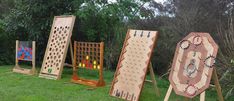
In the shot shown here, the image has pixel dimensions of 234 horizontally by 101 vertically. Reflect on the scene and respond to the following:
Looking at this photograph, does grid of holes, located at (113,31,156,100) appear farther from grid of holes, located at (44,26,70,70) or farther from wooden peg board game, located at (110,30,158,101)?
grid of holes, located at (44,26,70,70)

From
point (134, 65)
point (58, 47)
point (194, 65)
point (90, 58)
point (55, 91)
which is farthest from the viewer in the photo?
point (58, 47)

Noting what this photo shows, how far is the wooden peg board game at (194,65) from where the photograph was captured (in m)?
4.25

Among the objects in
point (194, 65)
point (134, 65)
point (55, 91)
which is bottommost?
point (55, 91)

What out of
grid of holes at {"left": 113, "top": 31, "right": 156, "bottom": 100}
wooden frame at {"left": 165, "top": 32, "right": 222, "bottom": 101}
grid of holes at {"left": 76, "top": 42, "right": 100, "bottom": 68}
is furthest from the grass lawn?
wooden frame at {"left": 165, "top": 32, "right": 222, "bottom": 101}

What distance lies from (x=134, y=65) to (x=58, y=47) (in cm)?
282

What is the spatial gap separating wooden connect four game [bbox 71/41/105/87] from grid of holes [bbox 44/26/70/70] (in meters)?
0.56

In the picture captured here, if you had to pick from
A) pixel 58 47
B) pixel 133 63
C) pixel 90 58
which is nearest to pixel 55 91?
pixel 90 58

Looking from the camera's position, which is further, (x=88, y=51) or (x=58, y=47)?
(x=58, y=47)

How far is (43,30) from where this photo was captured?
9.13 m

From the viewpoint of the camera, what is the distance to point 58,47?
7805mm

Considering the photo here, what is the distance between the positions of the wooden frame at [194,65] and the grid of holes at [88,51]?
2408mm

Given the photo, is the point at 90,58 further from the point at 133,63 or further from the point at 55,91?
the point at 133,63

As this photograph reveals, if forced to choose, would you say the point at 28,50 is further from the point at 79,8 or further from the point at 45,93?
the point at 45,93

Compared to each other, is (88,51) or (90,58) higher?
(88,51)
